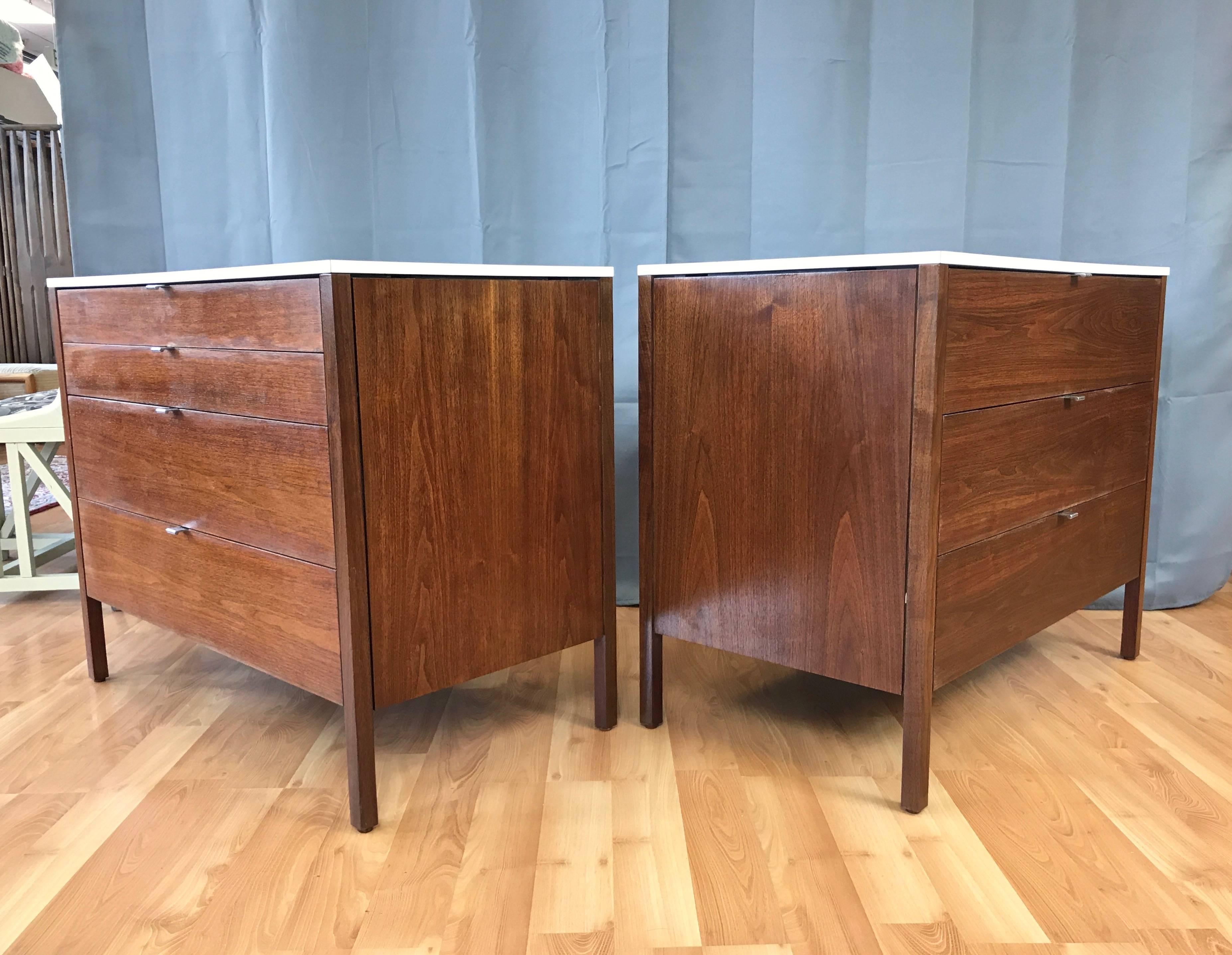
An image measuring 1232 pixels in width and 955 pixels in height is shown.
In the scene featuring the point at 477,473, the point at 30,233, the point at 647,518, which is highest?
the point at 30,233

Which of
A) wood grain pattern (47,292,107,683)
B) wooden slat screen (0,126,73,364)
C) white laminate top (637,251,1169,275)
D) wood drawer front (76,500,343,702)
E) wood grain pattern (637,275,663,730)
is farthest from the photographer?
wooden slat screen (0,126,73,364)

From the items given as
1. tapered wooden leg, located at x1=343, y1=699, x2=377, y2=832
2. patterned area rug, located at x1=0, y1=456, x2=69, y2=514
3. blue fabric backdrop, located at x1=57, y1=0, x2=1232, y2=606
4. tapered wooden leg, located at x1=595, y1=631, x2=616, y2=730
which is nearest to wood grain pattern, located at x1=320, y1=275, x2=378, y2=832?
tapered wooden leg, located at x1=343, y1=699, x2=377, y2=832

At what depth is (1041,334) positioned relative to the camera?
1.31 m

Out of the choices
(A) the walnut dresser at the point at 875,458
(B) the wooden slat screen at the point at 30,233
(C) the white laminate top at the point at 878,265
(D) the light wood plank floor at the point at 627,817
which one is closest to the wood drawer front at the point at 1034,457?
(A) the walnut dresser at the point at 875,458

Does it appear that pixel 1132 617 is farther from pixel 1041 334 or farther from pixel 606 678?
pixel 606 678

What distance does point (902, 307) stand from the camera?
1.14m

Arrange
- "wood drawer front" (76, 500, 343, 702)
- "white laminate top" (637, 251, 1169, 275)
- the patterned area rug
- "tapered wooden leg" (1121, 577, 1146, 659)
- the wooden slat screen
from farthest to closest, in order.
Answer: the wooden slat screen < the patterned area rug < "tapered wooden leg" (1121, 577, 1146, 659) < "wood drawer front" (76, 500, 343, 702) < "white laminate top" (637, 251, 1169, 275)

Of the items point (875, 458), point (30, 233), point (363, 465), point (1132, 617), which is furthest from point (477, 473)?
point (30, 233)

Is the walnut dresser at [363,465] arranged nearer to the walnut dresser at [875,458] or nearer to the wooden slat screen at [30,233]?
the walnut dresser at [875,458]

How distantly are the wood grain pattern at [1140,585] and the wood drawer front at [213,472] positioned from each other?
1.38 m

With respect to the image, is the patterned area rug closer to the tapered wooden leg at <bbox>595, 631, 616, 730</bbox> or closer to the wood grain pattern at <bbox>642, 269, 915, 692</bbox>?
the tapered wooden leg at <bbox>595, 631, 616, 730</bbox>

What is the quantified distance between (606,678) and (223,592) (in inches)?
21.9

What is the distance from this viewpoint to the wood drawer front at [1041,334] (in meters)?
1.16

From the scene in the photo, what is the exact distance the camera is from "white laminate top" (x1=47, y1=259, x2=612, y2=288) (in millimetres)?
1115
